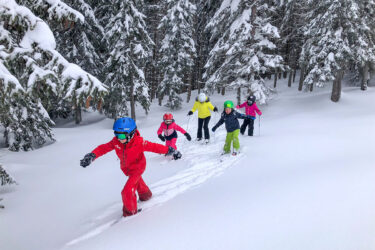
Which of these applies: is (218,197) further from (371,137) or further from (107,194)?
(371,137)

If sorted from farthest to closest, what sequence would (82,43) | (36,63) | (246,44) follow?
(82,43) < (246,44) < (36,63)

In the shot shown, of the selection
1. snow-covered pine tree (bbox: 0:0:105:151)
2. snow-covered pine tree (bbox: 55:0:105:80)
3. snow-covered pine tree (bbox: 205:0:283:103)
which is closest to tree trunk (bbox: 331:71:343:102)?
snow-covered pine tree (bbox: 205:0:283:103)

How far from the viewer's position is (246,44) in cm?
1516

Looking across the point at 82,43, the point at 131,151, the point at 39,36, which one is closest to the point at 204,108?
the point at 131,151

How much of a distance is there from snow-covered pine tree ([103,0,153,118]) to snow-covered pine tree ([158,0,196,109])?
4.93 meters

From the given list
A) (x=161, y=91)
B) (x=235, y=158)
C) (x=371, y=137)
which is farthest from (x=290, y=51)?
(x=235, y=158)

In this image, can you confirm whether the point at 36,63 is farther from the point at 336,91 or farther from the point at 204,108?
the point at 336,91

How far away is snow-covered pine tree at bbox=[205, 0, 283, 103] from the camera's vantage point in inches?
553

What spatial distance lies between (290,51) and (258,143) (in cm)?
2218

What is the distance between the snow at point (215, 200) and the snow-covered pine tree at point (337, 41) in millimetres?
6532

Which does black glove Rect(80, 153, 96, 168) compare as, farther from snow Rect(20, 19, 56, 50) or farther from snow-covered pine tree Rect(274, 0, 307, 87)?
snow-covered pine tree Rect(274, 0, 307, 87)

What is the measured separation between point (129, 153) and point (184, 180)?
1.82 metres

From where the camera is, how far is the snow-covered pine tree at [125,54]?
15531mm

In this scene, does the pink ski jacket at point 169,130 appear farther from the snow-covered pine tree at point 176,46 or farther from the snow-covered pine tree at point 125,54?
the snow-covered pine tree at point 176,46
